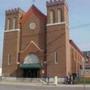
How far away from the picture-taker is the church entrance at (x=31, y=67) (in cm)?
6006

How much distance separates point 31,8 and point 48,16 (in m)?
6.87

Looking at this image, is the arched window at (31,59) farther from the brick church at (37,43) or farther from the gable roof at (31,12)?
the gable roof at (31,12)

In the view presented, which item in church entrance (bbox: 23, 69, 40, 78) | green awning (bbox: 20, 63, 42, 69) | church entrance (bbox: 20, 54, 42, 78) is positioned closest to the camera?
green awning (bbox: 20, 63, 42, 69)

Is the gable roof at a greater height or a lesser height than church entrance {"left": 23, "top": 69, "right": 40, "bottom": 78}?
greater

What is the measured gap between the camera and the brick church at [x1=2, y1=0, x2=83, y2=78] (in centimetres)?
5750

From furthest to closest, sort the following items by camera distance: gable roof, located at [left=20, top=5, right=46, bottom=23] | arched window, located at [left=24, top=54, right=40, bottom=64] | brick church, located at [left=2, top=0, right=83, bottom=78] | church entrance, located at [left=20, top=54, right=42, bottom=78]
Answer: gable roof, located at [left=20, top=5, right=46, bottom=23] < arched window, located at [left=24, top=54, right=40, bottom=64] < church entrance, located at [left=20, top=54, right=42, bottom=78] < brick church, located at [left=2, top=0, right=83, bottom=78]

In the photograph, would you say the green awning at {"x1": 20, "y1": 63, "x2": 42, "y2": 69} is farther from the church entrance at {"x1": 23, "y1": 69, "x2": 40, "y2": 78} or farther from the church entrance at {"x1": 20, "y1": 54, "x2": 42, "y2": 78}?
the church entrance at {"x1": 23, "y1": 69, "x2": 40, "y2": 78}

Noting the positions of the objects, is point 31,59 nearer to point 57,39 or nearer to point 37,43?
point 37,43

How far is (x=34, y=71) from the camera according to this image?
200ft

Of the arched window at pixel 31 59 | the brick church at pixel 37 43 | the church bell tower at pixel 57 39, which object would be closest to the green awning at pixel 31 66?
the brick church at pixel 37 43

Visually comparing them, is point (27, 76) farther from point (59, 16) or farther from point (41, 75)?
point (59, 16)

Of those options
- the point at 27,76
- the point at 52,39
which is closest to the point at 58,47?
the point at 52,39

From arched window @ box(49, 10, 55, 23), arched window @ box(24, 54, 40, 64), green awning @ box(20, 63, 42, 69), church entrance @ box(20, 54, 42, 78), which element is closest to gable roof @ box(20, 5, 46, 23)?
arched window @ box(49, 10, 55, 23)

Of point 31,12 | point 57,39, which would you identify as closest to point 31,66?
point 57,39
